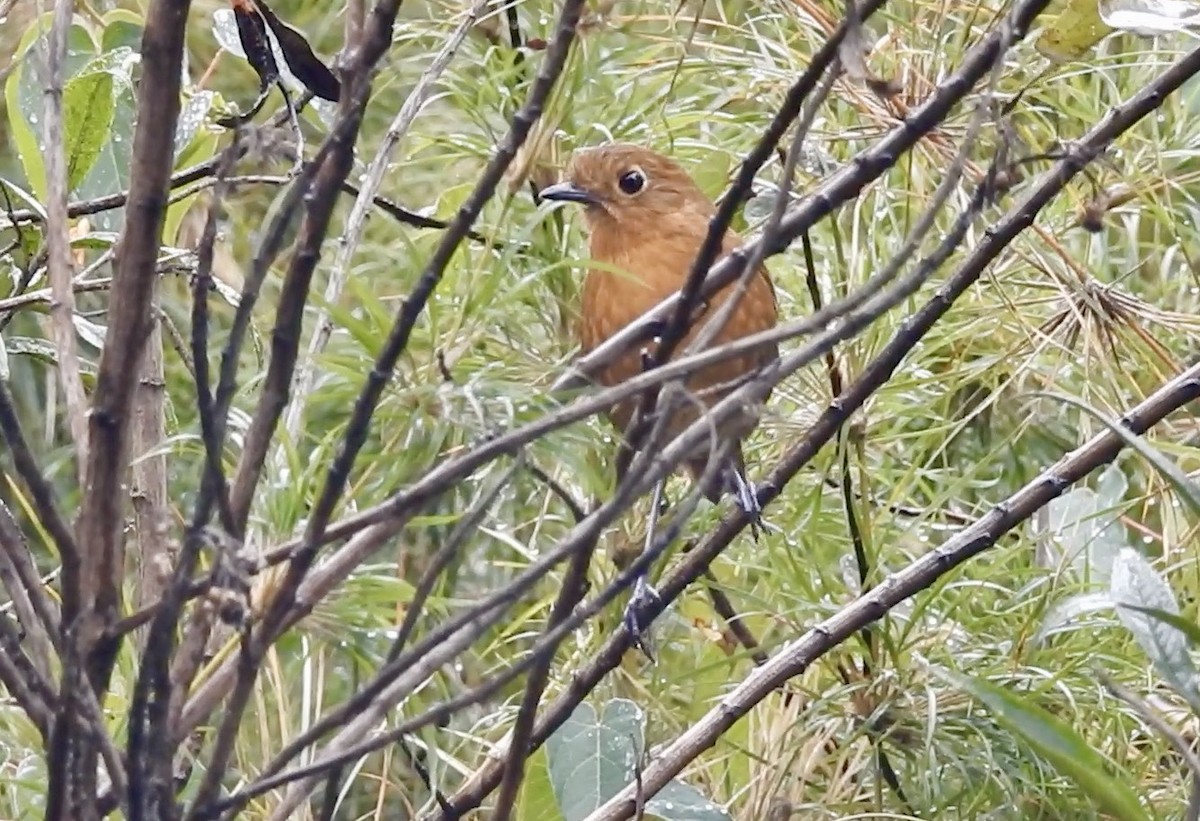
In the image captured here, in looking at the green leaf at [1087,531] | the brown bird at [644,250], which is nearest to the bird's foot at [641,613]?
the brown bird at [644,250]

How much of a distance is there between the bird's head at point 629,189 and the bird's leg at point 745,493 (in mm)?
372

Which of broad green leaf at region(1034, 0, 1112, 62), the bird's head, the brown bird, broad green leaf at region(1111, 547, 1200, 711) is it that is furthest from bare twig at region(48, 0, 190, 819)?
the bird's head

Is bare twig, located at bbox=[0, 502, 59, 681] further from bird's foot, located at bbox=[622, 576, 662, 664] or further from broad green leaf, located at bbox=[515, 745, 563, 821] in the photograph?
broad green leaf, located at bbox=[515, 745, 563, 821]

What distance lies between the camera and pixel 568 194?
2107 millimetres

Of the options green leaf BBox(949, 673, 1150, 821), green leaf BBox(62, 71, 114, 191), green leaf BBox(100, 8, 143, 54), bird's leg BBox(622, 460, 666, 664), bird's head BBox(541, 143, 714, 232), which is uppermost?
bird's head BBox(541, 143, 714, 232)

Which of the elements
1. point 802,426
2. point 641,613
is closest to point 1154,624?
point 641,613

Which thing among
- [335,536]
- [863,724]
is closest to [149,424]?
[335,536]

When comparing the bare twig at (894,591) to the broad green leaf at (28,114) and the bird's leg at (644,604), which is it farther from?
the broad green leaf at (28,114)

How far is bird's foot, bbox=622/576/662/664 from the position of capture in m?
1.39

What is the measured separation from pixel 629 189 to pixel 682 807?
0.98 meters

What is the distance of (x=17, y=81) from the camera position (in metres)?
1.46

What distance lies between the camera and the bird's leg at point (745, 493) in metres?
1.65

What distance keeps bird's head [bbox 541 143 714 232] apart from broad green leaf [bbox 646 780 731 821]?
2.51 feet

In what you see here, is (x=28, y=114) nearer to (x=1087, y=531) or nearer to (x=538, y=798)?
(x=538, y=798)
